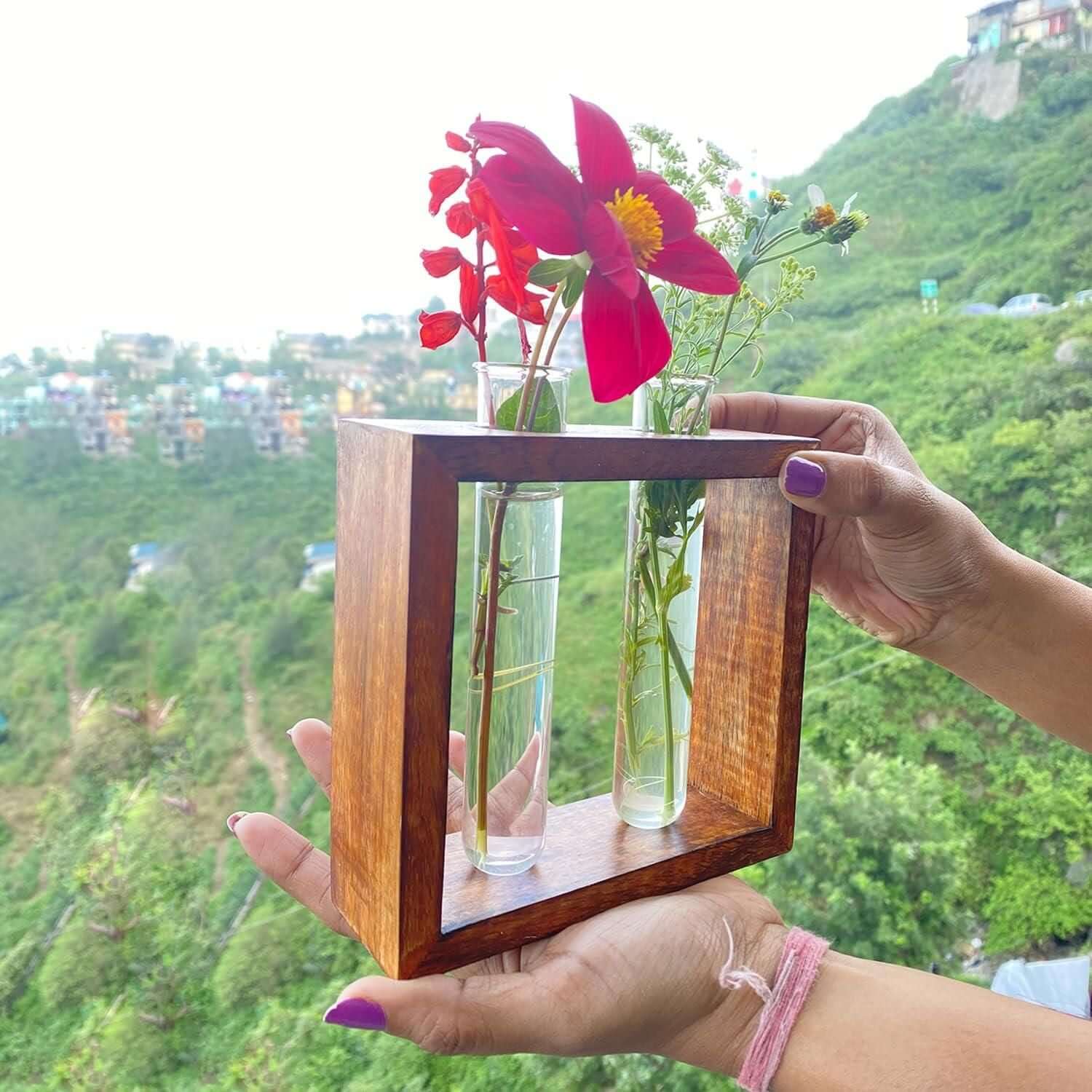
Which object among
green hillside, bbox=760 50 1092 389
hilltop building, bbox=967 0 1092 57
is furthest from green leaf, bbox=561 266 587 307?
hilltop building, bbox=967 0 1092 57

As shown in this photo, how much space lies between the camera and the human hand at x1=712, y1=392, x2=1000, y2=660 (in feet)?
2.06

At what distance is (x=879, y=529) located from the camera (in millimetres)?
697

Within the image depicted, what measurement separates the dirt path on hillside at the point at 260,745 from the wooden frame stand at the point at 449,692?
2.32 ft

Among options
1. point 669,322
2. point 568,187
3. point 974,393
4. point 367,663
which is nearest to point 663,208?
point 568,187

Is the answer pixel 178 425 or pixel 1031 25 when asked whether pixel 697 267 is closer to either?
pixel 178 425

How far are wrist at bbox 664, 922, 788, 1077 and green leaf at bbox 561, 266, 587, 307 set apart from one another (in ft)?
1.57

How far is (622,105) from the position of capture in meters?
1.35

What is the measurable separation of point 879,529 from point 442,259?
411 millimetres

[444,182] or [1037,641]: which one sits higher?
[444,182]

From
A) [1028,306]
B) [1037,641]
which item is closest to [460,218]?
[1037,641]

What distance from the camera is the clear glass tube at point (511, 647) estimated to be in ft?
1.85

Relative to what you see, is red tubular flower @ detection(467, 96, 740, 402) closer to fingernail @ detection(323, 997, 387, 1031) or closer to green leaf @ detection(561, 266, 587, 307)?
green leaf @ detection(561, 266, 587, 307)

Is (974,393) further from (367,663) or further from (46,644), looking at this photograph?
(46,644)

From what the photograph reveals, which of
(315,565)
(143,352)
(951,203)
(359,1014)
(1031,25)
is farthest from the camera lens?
(951,203)
